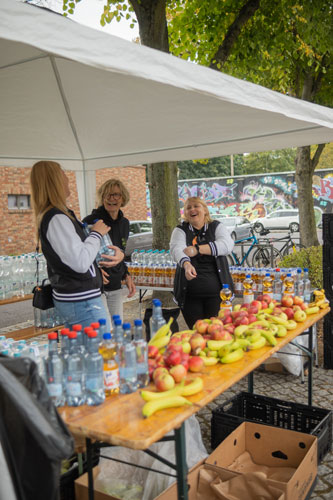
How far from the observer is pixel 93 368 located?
7.19 ft

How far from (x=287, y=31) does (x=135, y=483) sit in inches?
369

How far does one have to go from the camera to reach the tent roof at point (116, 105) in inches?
85.3

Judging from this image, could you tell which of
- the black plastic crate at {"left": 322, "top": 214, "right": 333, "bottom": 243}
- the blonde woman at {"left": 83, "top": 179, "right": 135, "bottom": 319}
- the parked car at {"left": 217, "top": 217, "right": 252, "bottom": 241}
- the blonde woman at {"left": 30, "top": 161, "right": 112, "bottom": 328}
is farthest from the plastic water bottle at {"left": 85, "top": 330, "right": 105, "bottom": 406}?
the parked car at {"left": 217, "top": 217, "right": 252, "bottom": 241}

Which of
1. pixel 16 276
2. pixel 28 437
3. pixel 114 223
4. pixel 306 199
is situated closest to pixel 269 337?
pixel 28 437

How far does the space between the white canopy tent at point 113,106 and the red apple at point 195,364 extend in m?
1.53

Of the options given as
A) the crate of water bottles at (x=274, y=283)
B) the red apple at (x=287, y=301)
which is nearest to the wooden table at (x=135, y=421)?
the red apple at (x=287, y=301)

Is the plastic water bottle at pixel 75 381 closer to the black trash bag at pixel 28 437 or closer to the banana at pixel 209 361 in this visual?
the black trash bag at pixel 28 437

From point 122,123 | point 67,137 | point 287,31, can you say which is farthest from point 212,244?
point 287,31

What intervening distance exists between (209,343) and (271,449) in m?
1.05

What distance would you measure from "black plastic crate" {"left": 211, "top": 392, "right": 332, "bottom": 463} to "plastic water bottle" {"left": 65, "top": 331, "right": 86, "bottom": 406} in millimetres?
1600

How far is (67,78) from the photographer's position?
3744 millimetres

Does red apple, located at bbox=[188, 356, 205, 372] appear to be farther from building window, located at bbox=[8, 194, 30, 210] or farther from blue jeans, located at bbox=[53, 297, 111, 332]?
building window, located at bbox=[8, 194, 30, 210]

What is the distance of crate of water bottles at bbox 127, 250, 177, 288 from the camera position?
6.72 meters

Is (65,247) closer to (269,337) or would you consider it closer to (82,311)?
(82,311)
